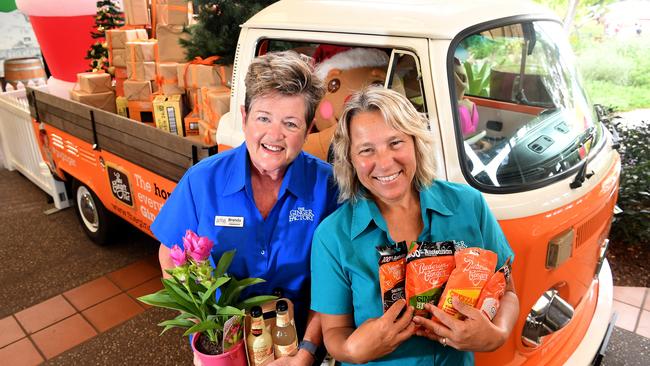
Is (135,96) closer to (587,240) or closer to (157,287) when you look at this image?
(157,287)

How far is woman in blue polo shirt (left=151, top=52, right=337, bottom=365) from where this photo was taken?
5.15 ft

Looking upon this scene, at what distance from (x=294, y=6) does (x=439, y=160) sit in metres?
1.10

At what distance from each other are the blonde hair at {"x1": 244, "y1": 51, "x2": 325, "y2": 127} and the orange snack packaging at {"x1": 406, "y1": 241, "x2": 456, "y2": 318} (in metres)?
0.63

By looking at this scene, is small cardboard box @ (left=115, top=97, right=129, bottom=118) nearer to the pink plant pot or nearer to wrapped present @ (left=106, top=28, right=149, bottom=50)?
wrapped present @ (left=106, top=28, right=149, bottom=50)

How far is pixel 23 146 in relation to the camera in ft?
18.2

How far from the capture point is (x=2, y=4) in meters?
8.33

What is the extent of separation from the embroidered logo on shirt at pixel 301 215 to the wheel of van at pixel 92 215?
9.07ft

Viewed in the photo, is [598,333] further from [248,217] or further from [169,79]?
[169,79]

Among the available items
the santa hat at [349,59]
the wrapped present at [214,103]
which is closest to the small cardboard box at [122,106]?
the wrapped present at [214,103]

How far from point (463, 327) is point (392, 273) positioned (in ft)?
0.77

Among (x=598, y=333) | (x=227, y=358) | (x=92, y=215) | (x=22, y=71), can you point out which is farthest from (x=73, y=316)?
(x=22, y=71)

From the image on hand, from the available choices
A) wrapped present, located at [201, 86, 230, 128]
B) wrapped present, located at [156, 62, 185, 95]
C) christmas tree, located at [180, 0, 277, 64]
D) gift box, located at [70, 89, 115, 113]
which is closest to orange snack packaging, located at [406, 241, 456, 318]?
wrapped present, located at [201, 86, 230, 128]

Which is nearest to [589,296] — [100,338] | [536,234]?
[536,234]

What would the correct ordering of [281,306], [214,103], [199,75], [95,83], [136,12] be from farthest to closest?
[136,12] → [95,83] → [199,75] → [214,103] → [281,306]
